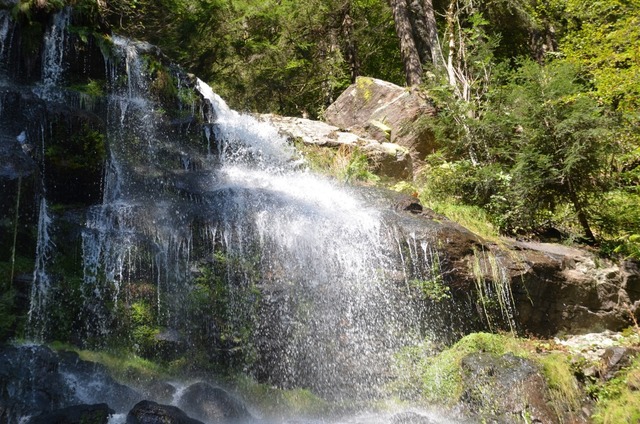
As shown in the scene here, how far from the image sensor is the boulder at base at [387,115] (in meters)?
13.2

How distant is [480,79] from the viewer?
13.4 meters

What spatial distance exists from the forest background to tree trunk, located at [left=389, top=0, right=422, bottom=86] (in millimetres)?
41

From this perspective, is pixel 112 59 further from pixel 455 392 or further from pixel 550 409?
pixel 550 409

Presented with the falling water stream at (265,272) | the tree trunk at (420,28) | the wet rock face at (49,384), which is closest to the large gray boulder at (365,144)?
the falling water stream at (265,272)

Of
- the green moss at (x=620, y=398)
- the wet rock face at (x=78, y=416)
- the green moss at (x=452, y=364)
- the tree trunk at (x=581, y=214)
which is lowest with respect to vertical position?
the green moss at (x=620, y=398)

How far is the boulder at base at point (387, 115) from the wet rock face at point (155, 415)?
953 centimetres

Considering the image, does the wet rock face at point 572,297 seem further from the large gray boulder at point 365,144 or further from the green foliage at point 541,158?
the large gray boulder at point 365,144

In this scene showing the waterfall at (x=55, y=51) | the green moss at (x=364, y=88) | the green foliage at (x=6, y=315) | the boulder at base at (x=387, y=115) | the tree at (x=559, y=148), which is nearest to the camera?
the green foliage at (x=6, y=315)

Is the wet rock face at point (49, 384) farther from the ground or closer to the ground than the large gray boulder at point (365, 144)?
closer to the ground

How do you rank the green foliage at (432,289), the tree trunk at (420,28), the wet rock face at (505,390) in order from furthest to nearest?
1. the tree trunk at (420,28)
2. the green foliage at (432,289)
3. the wet rock face at (505,390)

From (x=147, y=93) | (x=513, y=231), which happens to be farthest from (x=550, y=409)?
(x=147, y=93)

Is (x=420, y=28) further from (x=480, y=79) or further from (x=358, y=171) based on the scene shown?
(x=358, y=171)

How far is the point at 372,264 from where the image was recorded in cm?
825

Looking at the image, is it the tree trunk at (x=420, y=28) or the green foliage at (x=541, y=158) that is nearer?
the green foliage at (x=541, y=158)
